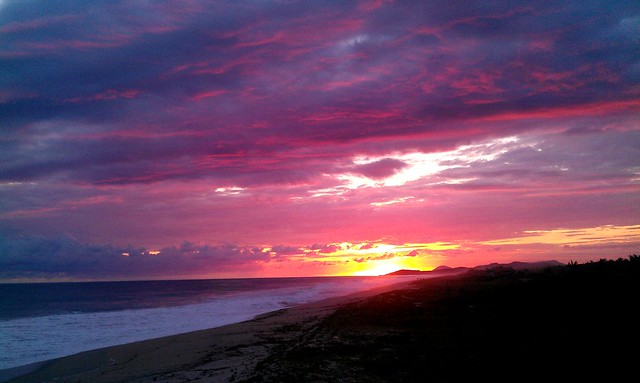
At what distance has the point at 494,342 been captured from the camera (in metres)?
14.0

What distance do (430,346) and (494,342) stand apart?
6.55ft

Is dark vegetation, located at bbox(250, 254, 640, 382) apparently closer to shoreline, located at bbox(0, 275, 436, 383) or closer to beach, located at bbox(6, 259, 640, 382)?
beach, located at bbox(6, 259, 640, 382)

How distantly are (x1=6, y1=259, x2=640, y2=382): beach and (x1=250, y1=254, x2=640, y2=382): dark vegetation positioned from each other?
0.04m

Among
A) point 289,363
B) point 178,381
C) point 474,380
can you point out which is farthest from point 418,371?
point 178,381

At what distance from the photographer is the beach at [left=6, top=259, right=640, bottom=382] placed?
1124 centimetres

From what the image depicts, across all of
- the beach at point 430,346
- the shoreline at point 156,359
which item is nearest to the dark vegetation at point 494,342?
the beach at point 430,346

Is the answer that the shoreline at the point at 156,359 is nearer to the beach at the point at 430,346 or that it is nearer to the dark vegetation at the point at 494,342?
the beach at the point at 430,346

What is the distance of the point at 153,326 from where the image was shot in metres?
32.8

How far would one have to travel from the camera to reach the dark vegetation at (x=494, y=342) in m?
10.8

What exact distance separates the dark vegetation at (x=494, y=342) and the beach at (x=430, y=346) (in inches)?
1.5

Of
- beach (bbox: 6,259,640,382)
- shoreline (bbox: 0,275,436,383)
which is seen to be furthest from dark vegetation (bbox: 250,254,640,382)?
→ shoreline (bbox: 0,275,436,383)

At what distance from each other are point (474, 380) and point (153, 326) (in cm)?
2816

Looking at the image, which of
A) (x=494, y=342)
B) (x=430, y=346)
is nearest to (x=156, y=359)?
(x=430, y=346)

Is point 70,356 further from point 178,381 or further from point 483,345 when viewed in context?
point 483,345
